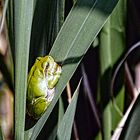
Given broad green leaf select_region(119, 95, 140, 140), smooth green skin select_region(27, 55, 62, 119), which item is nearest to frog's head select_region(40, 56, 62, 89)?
smooth green skin select_region(27, 55, 62, 119)

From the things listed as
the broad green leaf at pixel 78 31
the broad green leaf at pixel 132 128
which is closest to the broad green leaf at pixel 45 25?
the broad green leaf at pixel 78 31

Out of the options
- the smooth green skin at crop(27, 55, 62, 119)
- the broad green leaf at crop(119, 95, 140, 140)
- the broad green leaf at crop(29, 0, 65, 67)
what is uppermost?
the broad green leaf at crop(29, 0, 65, 67)

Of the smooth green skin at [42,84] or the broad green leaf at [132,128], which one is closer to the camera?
the smooth green skin at [42,84]

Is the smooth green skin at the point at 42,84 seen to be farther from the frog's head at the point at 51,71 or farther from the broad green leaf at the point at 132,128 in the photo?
the broad green leaf at the point at 132,128

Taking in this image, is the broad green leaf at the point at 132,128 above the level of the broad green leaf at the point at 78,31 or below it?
below

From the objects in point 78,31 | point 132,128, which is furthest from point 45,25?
point 132,128

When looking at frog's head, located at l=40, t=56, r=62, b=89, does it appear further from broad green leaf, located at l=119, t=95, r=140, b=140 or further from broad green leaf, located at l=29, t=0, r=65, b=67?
broad green leaf, located at l=119, t=95, r=140, b=140

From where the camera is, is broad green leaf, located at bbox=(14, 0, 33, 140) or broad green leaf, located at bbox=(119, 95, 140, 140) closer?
broad green leaf, located at bbox=(14, 0, 33, 140)
